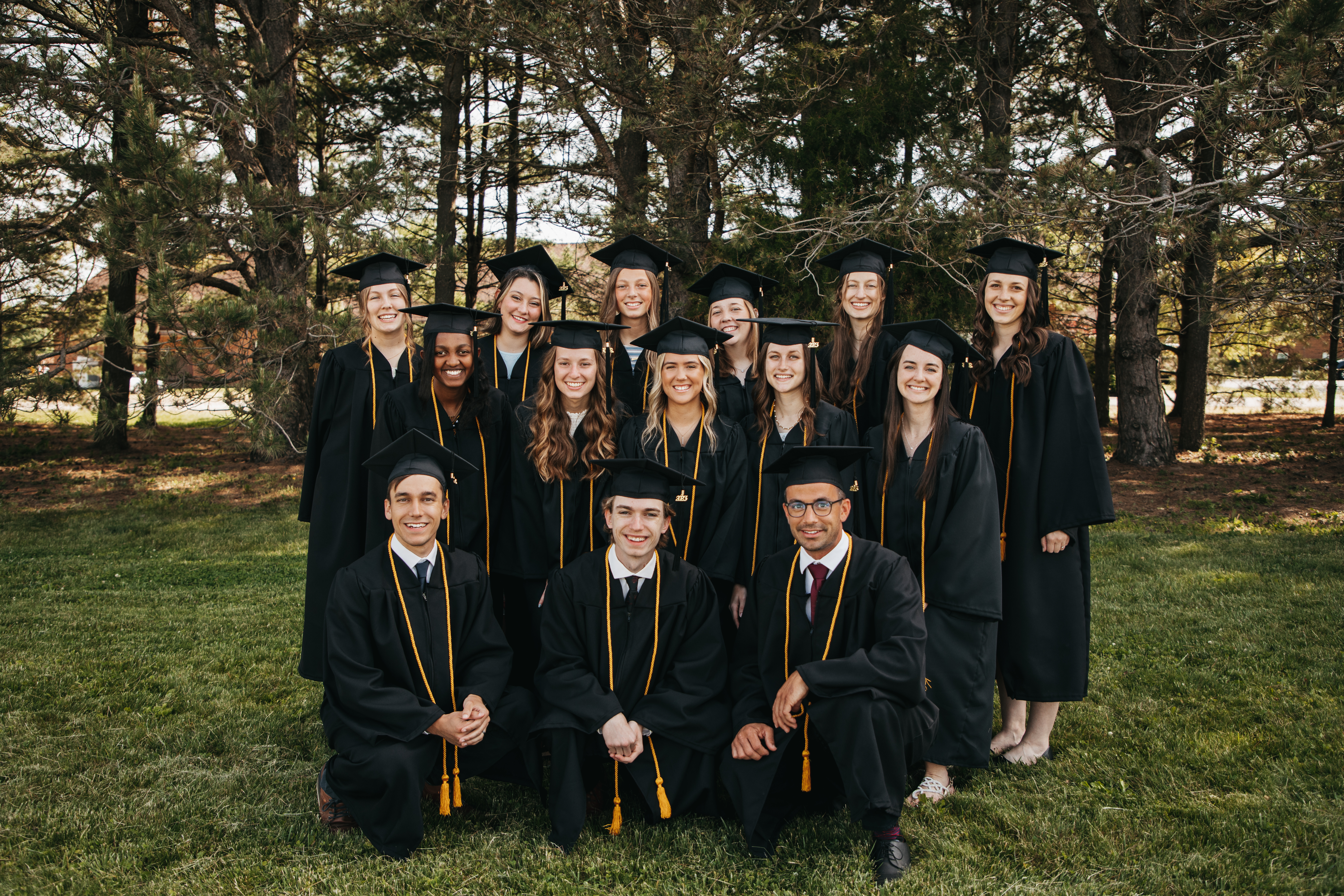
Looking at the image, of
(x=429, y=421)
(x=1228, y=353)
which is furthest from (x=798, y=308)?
(x=1228, y=353)

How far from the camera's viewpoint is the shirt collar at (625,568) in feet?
11.9

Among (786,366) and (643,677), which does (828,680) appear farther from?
(786,366)

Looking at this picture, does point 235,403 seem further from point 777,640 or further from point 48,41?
point 777,640

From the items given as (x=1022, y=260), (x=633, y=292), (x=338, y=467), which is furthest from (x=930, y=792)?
(x=338, y=467)

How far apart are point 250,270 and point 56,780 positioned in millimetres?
9860

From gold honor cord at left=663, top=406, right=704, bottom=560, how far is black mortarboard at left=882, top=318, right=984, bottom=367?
0.89 meters

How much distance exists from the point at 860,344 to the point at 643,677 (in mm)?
1902

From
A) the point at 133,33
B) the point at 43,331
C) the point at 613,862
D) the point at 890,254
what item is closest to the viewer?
the point at 613,862

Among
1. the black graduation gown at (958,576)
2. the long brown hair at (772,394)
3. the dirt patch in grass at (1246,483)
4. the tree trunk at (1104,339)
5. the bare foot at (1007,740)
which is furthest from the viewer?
the tree trunk at (1104,339)

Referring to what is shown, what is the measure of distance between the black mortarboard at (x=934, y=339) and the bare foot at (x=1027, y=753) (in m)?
1.78

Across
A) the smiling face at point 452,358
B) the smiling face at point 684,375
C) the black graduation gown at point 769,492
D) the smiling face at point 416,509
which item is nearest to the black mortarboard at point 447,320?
the smiling face at point 452,358

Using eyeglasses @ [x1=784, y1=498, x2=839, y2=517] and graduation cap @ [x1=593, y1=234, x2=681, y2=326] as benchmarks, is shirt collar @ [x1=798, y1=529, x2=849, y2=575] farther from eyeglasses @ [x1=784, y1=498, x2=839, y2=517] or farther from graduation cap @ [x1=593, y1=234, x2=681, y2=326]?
graduation cap @ [x1=593, y1=234, x2=681, y2=326]

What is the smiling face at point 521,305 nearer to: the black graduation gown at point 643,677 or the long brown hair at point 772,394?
the long brown hair at point 772,394

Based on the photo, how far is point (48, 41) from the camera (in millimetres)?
11031
